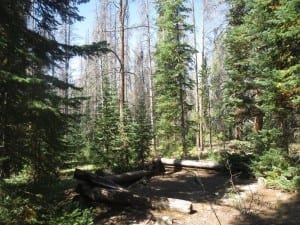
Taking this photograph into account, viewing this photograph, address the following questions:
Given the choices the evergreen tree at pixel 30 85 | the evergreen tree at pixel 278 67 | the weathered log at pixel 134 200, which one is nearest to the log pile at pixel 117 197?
the weathered log at pixel 134 200

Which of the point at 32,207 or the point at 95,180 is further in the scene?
the point at 95,180

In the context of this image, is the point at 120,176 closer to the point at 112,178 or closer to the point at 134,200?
the point at 112,178

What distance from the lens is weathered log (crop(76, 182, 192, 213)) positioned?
10.0 metres

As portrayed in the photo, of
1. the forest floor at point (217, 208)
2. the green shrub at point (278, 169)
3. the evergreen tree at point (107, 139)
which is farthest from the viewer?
the evergreen tree at point (107, 139)

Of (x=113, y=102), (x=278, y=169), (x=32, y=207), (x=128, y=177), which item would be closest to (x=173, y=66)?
(x=113, y=102)

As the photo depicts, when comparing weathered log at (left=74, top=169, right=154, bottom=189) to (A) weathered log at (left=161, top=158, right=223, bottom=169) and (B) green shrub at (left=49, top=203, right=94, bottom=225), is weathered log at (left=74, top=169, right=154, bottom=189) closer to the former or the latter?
(A) weathered log at (left=161, top=158, right=223, bottom=169)

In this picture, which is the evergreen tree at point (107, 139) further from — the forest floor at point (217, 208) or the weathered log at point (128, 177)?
the forest floor at point (217, 208)

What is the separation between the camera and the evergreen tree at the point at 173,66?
2309cm

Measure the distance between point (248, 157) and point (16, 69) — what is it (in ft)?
36.3

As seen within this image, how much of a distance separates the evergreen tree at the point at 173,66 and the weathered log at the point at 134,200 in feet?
41.0

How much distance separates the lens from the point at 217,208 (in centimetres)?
1046

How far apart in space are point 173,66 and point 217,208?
1459cm

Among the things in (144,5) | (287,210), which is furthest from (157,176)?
(144,5)

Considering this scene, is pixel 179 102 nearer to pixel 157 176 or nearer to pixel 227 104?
pixel 227 104
